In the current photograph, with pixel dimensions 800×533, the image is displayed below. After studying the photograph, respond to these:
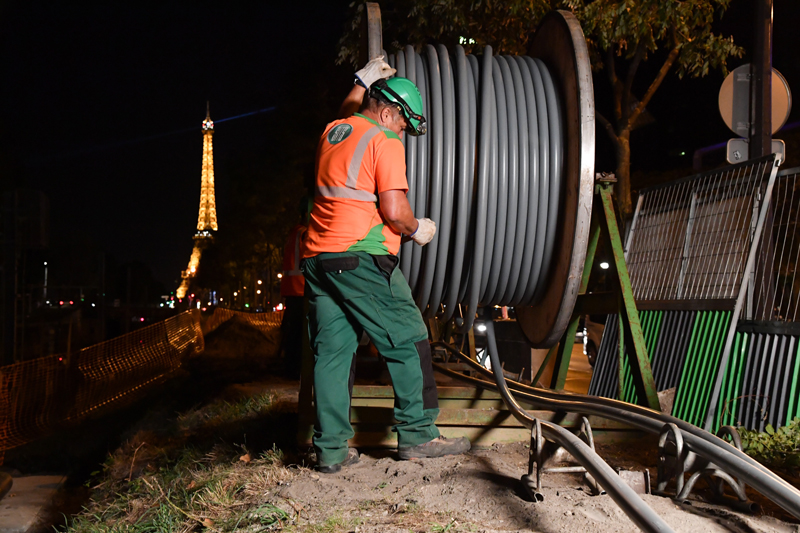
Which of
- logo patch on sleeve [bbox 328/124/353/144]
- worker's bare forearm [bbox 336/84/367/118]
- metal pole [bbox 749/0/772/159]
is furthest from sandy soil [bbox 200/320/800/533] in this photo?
metal pole [bbox 749/0/772/159]

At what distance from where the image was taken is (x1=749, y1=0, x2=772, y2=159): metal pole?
609 cm

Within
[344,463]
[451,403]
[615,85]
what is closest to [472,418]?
[451,403]

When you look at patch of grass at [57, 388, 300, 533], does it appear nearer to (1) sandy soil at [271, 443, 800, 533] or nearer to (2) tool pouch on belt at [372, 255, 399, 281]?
(1) sandy soil at [271, 443, 800, 533]

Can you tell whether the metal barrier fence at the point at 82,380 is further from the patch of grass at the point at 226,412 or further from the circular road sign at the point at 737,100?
the circular road sign at the point at 737,100

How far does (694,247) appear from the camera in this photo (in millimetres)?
5723

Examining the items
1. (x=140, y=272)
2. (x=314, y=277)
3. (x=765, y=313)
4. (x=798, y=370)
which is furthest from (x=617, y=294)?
(x=140, y=272)

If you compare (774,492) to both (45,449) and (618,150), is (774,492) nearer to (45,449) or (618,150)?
(45,449)

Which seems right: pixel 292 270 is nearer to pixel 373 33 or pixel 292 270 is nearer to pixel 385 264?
pixel 373 33

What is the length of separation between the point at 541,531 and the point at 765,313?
3.56 metres

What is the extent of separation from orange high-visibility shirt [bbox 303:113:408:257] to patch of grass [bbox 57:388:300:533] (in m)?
1.12

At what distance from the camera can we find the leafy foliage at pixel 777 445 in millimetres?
4008

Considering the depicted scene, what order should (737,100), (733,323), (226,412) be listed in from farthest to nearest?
1. (737,100)
2. (226,412)
3. (733,323)

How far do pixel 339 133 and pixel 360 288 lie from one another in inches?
30.2

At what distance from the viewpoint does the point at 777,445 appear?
4145 mm
